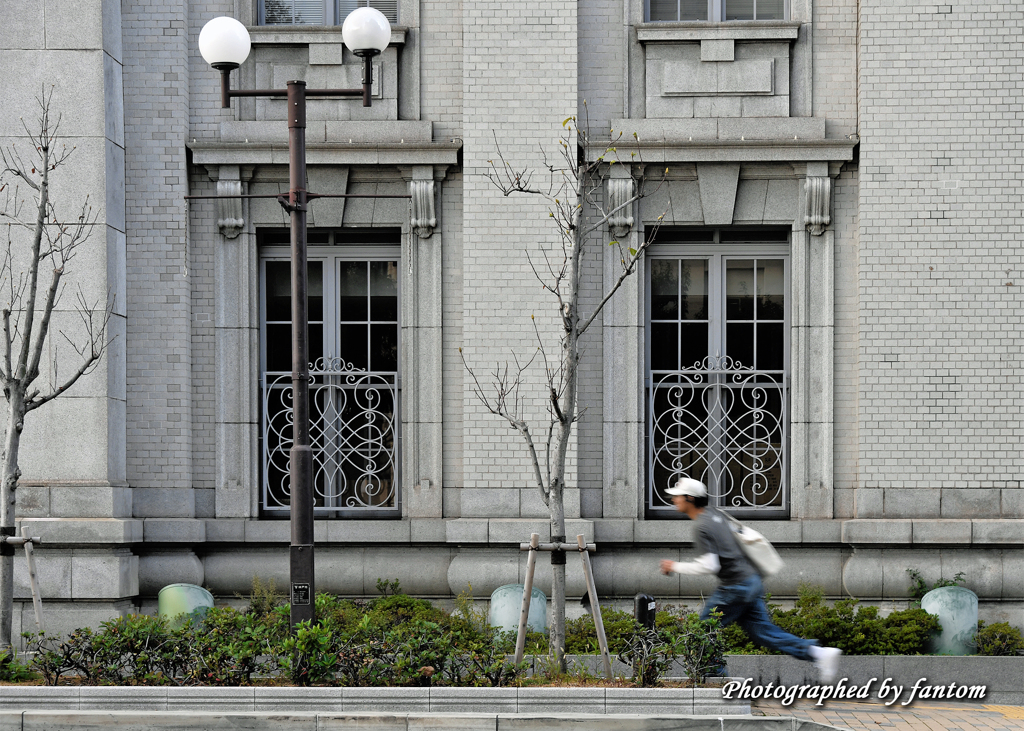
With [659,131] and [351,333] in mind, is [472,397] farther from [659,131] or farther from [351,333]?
[659,131]

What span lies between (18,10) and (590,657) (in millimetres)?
9486

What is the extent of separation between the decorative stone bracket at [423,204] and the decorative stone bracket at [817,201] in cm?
435

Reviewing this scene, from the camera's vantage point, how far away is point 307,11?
13.6m

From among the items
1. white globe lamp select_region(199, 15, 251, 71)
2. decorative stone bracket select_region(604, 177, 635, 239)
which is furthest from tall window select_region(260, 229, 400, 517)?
white globe lamp select_region(199, 15, 251, 71)

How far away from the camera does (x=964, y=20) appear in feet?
41.9

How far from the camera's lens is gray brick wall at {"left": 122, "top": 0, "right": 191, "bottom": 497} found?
13.1m

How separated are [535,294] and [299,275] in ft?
12.8

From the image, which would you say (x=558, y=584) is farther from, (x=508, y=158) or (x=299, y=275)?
(x=508, y=158)

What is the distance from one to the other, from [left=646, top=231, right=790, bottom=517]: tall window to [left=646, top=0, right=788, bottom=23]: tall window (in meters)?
2.59

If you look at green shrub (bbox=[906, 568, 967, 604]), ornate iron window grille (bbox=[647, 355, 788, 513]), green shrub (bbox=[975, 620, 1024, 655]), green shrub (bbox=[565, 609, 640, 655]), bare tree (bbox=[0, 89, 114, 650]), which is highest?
bare tree (bbox=[0, 89, 114, 650])

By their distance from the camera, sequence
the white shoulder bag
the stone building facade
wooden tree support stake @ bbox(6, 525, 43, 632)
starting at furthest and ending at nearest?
1. the stone building facade
2. wooden tree support stake @ bbox(6, 525, 43, 632)
3. the white shoulder bag

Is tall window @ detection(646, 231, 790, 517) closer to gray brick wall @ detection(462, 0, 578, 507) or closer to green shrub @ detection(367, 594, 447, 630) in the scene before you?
gray brick wall @ detection(462, 0, 578, 507)

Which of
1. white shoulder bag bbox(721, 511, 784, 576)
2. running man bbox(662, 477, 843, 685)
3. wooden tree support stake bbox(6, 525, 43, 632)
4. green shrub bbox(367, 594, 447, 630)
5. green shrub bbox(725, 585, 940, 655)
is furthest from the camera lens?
green shrub bbox(367, 594, 447, 630)

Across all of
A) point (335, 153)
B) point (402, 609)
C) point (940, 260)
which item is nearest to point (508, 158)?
point (335, 153)
